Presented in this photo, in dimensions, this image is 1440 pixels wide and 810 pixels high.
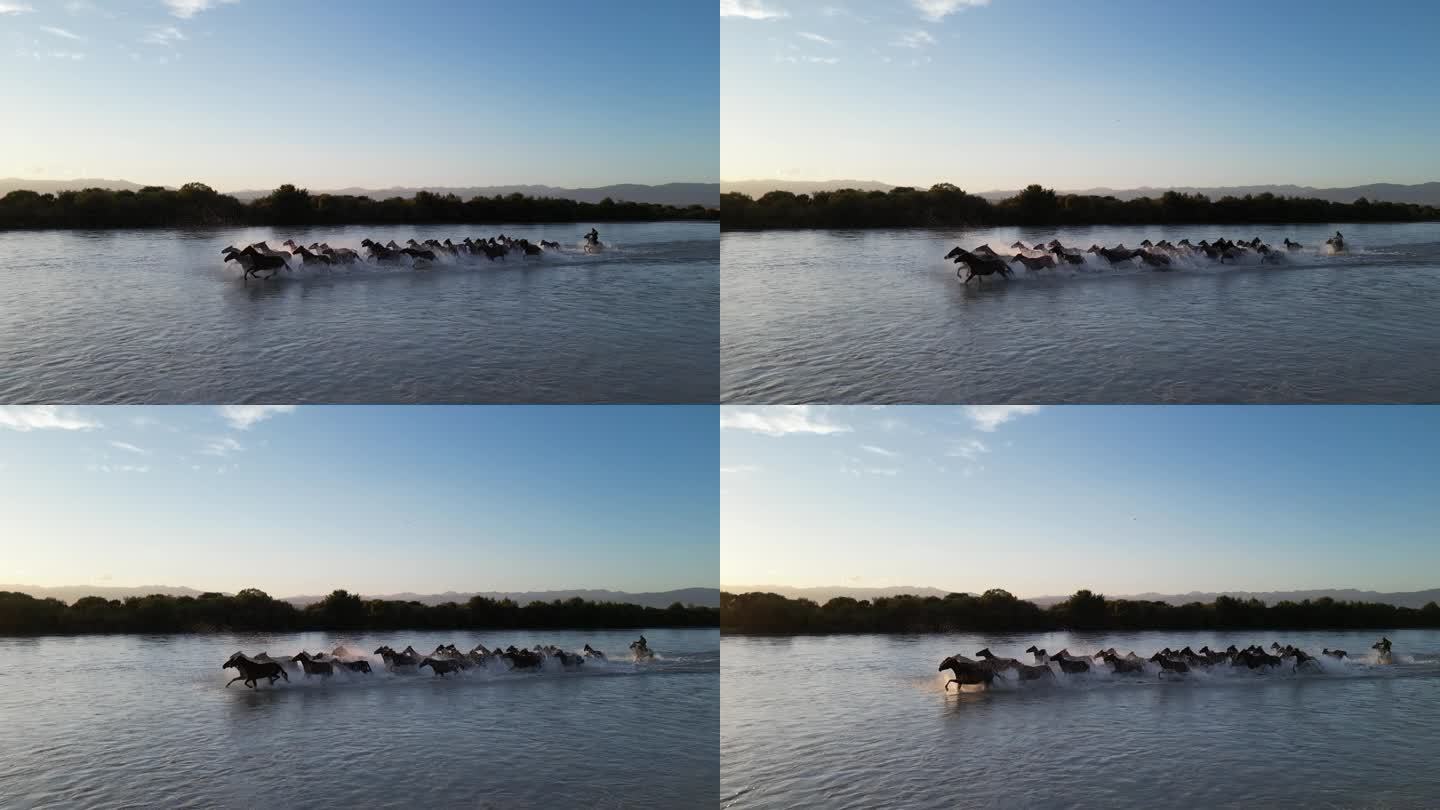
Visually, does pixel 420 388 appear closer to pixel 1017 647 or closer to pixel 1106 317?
pixel 1106 317

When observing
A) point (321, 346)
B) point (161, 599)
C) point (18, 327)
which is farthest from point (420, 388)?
point (161, 599)

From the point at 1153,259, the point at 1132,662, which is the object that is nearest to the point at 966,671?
the point at 1132,662

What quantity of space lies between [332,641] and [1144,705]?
15986 millimetres

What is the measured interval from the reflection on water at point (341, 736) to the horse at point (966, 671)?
12.4 ft

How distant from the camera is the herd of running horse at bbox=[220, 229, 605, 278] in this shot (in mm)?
13195

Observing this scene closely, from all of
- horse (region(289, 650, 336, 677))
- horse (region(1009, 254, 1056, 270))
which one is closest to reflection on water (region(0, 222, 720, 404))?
horse (region(1009, 254, 1056, 270))

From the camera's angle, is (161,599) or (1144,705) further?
(161,599)

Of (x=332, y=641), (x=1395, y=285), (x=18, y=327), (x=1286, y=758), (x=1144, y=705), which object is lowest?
(x=332, y=641)

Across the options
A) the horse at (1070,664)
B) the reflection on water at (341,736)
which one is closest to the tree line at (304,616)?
the reflection on water at (341,736)

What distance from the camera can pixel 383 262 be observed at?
14.7 m

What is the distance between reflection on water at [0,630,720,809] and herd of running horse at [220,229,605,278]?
709 centimetres

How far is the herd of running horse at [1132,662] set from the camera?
12.1 metres

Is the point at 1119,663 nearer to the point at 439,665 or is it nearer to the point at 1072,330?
the point at 1072,330

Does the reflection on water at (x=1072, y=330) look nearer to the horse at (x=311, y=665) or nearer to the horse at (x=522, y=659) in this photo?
the horse at (x=522, y=659)
